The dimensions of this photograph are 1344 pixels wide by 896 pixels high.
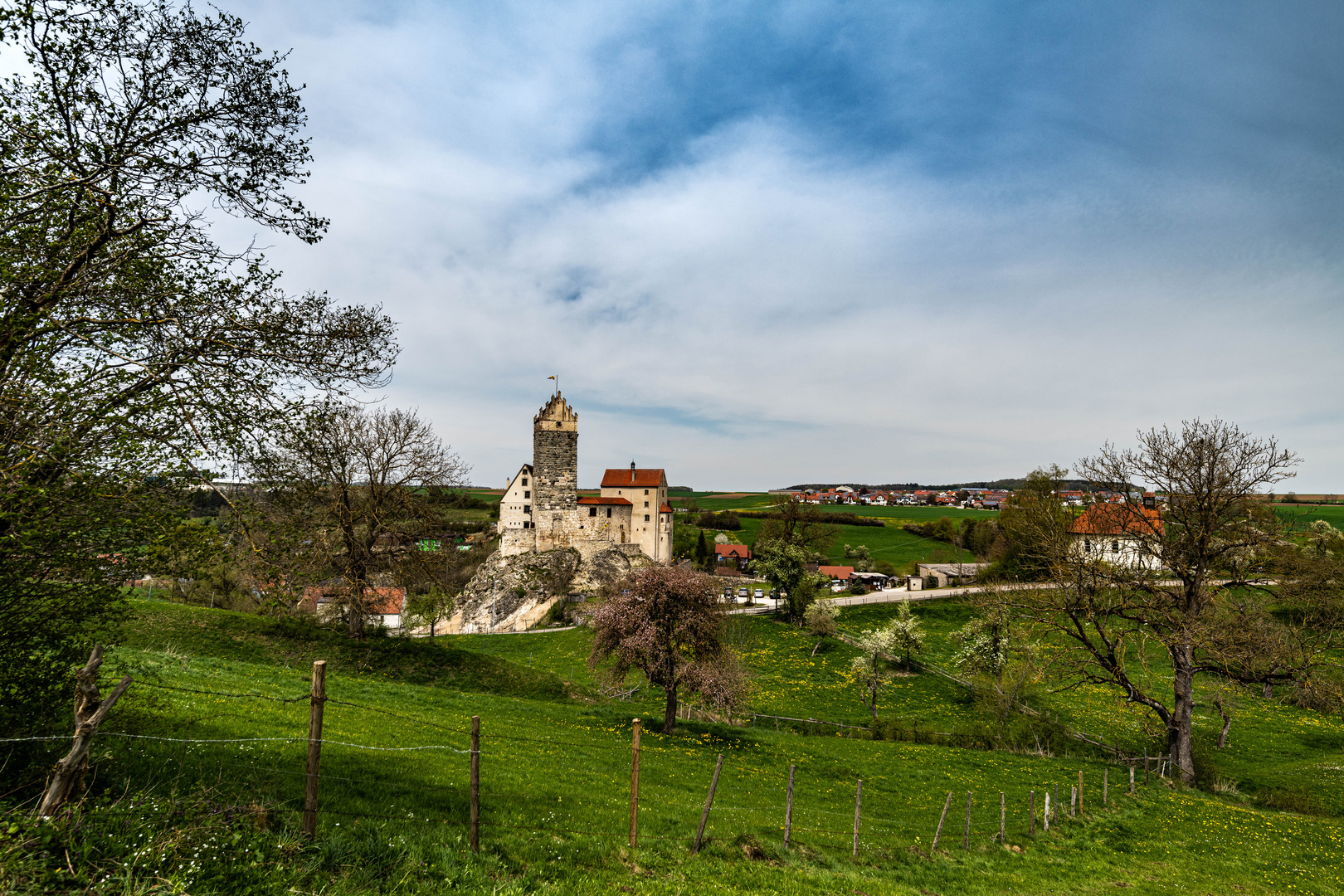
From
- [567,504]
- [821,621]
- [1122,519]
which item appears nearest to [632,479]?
[567,504]

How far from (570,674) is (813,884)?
28.9m

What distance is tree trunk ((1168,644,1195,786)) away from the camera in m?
19.6

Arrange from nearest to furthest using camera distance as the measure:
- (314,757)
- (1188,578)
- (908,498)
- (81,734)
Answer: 1. (81,734)
2. (314,757)
3. (1188,578)
4. (908,498)

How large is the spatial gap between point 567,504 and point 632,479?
28.0 ft

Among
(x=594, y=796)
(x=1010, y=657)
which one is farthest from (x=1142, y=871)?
(x=1010, y=657)

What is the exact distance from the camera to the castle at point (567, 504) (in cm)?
5525

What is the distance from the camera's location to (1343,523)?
2682 inches

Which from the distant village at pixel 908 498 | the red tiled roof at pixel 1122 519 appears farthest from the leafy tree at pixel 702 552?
the red tiled roof at pixel 1122 519

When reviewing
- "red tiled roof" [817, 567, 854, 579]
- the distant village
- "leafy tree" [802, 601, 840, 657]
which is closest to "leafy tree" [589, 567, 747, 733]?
"leafy tree" [802, 601, 840, 657]

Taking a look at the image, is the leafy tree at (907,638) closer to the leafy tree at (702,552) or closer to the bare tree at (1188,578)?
the bare tree at (1188,578)

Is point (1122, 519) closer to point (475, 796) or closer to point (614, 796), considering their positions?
point (614, 796)

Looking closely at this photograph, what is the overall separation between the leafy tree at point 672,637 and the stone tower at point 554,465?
35461mm

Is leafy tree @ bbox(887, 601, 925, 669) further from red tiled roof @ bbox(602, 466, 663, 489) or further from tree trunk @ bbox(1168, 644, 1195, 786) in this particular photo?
red tiled roof @ bbox(602, 466, 663, 489)

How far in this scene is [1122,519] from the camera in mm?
21359
